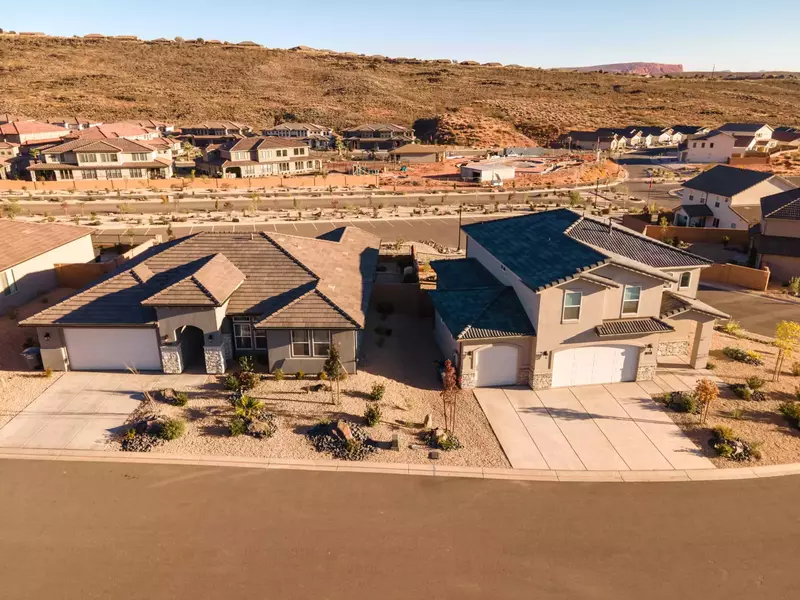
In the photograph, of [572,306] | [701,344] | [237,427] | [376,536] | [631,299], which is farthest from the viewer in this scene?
[701,344]

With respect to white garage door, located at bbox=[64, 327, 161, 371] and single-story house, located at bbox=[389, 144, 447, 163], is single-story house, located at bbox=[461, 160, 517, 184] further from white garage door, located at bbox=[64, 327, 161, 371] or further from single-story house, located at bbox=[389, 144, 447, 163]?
white garage door, located at bbox=[64, 327, 161, 371]

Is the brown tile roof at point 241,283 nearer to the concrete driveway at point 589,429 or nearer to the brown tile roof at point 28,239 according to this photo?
the concrete driveway at point 589,429

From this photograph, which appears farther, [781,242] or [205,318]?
[781,242]

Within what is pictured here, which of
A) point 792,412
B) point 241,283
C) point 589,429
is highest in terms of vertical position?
point 241,283

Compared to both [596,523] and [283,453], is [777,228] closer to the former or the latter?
[596,523]

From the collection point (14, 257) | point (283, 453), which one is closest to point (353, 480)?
point (283, 453)

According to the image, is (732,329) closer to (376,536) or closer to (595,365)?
(595,365)

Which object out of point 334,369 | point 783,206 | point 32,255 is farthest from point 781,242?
point 32,255
